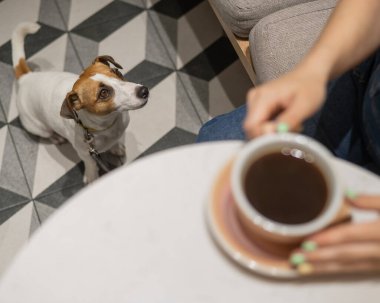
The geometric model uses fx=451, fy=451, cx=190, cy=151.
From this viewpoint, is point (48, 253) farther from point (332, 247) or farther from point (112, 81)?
point (112, 81)

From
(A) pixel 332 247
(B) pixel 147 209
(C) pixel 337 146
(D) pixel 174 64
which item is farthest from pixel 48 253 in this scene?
(D) pixel 174 64

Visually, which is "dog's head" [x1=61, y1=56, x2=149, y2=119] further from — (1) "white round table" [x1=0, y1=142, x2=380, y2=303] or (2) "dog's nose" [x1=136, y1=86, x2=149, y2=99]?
(1) "white round table" [x1=0, y1=142, x2=380, y2=303]

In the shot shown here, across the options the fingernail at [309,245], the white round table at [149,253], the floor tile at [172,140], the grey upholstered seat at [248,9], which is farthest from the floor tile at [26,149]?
the fingernail at [309,245]

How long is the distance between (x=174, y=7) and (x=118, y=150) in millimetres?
699

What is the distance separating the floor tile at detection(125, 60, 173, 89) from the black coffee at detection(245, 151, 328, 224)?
1206 millimetres

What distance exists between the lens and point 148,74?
1.72m

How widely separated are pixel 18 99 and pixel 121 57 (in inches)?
17.5

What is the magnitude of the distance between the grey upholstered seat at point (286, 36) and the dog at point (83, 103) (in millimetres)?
376

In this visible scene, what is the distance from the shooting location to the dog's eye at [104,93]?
1239 mm

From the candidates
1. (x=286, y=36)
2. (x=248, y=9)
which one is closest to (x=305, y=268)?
(x=286, y=36)

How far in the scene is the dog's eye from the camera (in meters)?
1.24

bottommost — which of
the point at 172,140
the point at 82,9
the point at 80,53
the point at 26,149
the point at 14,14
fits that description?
the point at 172,140

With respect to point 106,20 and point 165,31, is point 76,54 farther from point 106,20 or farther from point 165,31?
point 165,31

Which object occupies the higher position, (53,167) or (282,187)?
(282,187)
